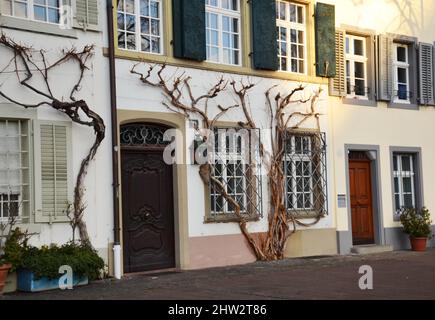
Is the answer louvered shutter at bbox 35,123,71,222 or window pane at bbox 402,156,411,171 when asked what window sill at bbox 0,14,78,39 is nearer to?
louvered shutter at bbox 35,123,71,222

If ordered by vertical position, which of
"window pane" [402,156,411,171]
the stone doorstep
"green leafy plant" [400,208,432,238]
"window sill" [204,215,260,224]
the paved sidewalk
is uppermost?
"window pane" [402,156,411,171]

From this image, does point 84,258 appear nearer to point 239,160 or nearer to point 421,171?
point 239,160

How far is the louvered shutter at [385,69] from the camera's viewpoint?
17.1 meters

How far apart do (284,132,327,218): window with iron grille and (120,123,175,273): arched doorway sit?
9.91 feet

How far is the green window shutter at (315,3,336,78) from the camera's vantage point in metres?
15.8

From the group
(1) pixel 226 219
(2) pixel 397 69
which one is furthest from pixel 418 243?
(1) pixel 226 219

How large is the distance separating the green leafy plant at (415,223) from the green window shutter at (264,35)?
497 cm

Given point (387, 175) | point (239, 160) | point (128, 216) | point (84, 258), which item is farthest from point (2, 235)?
point (387, 175)

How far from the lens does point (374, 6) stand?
17.1 meters

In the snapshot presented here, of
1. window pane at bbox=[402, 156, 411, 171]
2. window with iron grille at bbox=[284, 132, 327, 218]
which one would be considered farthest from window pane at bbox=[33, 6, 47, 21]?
window pane at bbox=[402, 156, 411, 171]

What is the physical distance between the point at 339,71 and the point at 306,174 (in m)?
2.51

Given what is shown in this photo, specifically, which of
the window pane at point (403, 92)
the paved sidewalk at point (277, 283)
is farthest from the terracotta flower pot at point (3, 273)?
the window pane at point (403, 92)

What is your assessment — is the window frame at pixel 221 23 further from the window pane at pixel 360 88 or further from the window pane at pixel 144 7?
the window pane at pixel 360 88
